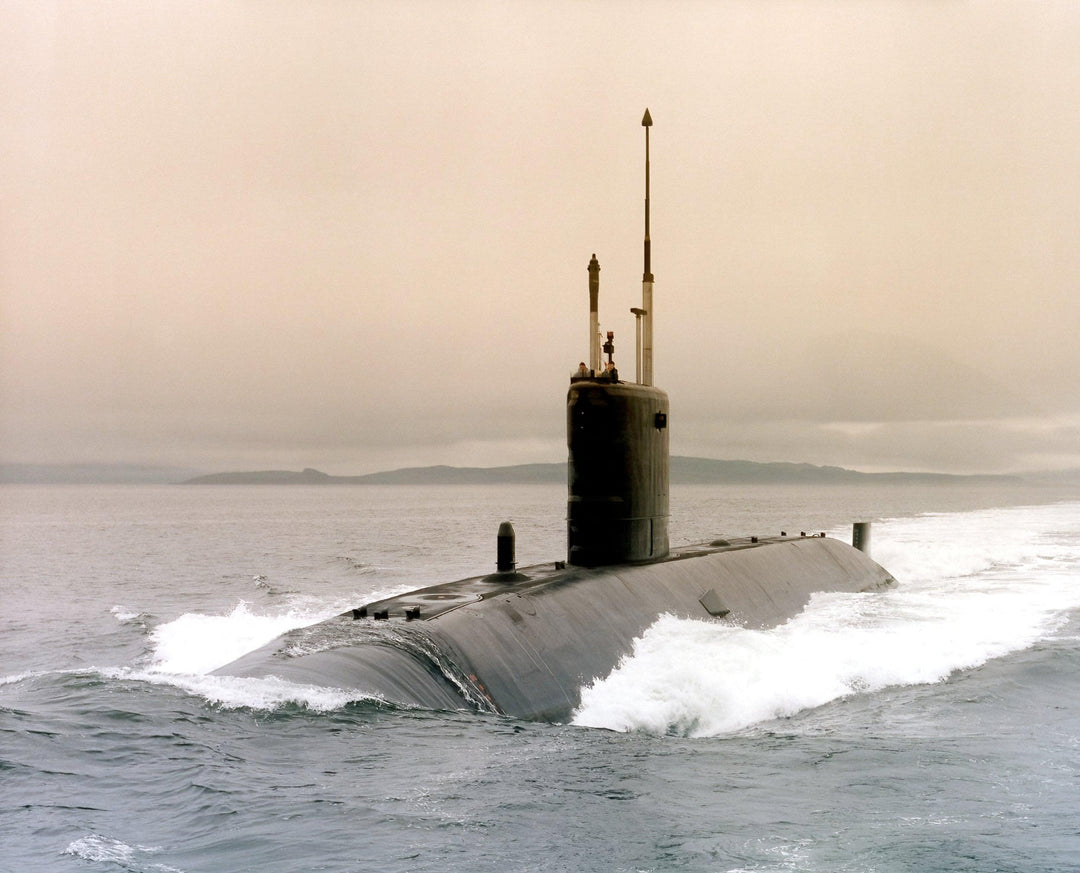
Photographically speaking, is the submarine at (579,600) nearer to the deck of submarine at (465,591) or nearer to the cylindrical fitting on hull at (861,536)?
the deck of submarine at (465,591)

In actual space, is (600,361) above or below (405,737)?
above

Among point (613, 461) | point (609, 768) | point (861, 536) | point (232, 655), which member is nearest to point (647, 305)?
point (613, 461)

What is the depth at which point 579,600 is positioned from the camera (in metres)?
14.3

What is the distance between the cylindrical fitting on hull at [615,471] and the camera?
1602 cm

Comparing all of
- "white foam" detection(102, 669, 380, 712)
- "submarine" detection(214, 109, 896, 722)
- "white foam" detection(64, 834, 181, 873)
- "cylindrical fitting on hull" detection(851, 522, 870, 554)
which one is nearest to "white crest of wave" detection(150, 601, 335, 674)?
"submarine" detection(214, 109, 896, 722)

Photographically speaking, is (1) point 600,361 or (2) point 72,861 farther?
(1) point 600,361

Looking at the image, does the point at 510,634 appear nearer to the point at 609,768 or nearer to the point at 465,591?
the point at 465,591

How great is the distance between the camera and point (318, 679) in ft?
32.0

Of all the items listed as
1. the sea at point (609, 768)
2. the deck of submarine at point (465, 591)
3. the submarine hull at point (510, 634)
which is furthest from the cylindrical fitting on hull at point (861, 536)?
the deck of submarine at point (465, 591)

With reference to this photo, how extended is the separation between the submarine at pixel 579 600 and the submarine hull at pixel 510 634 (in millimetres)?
22

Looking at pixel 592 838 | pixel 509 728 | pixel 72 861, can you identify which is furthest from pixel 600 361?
pixel 72 861

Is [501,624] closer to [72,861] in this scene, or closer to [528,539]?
[72,861]

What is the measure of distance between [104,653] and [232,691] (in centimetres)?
1217

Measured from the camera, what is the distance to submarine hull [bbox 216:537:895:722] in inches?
407
